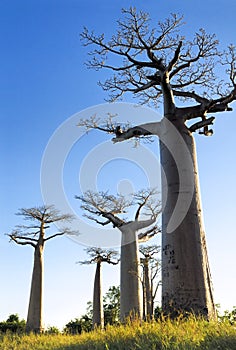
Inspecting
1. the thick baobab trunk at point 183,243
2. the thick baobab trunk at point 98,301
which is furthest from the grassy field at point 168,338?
the thick baobab trunk at point 98,301

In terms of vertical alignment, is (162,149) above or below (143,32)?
below

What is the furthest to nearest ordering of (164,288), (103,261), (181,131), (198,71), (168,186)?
1. (103,261)
2. (198,71)
3. (181,131)
4. (168,186)
5. (164,288)

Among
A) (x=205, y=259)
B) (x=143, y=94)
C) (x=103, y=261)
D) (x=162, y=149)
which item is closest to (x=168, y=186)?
(x=162, y=149)

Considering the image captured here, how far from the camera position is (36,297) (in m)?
13.5

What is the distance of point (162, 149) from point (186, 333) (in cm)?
289

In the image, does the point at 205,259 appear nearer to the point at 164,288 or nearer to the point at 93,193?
the point at 164,288

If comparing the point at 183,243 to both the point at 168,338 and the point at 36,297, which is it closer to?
the point at 168,338

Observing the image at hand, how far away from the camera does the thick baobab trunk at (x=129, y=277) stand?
11.0m

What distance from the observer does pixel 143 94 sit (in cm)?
731

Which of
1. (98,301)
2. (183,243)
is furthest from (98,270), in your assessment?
(183,243)

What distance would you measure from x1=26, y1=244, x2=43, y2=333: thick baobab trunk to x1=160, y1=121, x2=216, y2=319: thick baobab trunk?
9.19m

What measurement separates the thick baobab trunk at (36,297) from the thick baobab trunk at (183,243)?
9.19 metres

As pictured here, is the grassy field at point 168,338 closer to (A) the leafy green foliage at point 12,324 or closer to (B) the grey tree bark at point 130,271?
(B) the grey tree bark at point 130,271

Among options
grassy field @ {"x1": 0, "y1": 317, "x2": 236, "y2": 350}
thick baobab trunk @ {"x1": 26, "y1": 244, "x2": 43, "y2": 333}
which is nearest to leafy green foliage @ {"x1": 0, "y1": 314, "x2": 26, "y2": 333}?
thick baobab trunk @ {"x1": 26, "y1": 244, "x2": 43, "y2": 333}
